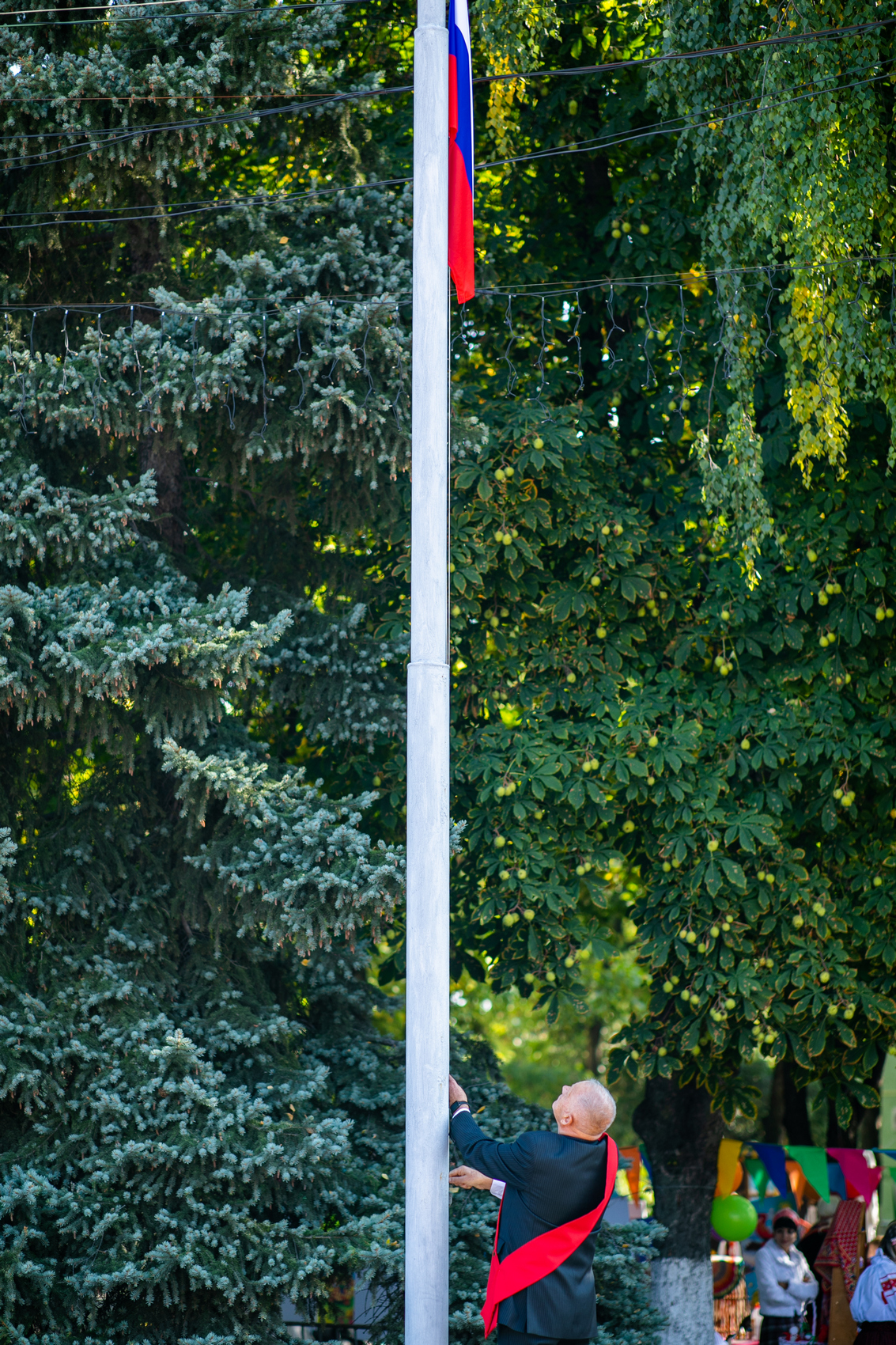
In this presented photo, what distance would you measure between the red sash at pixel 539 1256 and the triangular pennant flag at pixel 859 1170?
997 centimetres

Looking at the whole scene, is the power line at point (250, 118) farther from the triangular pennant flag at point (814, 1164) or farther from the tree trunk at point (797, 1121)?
the tree trunk at point (797, 1121)

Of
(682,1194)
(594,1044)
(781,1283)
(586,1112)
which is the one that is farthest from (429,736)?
(594,1044)

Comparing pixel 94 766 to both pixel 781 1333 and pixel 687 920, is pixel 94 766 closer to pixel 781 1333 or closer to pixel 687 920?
pixel 687 920

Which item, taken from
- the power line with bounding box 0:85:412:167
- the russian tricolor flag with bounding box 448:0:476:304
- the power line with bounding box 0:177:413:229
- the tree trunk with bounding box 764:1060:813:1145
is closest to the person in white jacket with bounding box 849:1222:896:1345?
the tree trunk with bounding box 764:1060:813:1145

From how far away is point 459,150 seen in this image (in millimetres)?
5766

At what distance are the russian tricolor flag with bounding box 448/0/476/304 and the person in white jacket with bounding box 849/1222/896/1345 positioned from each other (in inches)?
291

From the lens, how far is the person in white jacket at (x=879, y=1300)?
9391mm

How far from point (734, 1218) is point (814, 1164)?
5.01 ft

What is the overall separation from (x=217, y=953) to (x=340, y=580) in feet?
8.67

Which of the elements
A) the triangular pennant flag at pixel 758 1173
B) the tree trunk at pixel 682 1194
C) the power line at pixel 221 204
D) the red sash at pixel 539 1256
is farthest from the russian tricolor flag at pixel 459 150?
the triangular pennant flag at pixel 758 1173

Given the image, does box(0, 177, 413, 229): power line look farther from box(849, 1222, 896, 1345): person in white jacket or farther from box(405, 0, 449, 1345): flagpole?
box(849, 1222, 896, 1345): person in white jacket

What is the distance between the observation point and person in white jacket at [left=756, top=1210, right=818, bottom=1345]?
39.6ft

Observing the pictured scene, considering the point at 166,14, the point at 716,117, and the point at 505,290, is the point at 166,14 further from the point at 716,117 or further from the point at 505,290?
the point at 716,117

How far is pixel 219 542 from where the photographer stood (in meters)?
10.2
